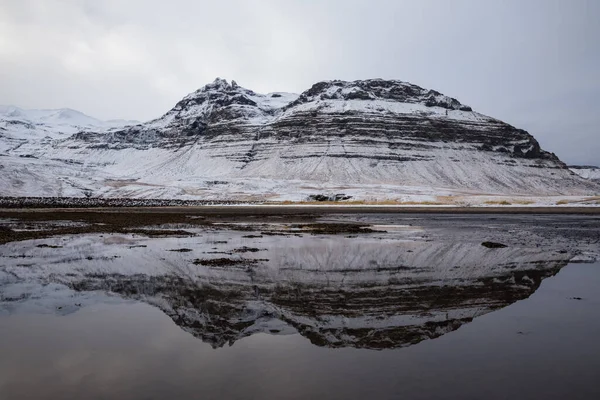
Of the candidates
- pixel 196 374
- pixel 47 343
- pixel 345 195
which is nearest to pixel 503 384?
pixel 196 374

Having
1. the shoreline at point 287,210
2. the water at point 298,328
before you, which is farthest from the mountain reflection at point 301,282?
the shoreline at point 287,210

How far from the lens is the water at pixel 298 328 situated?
675 centimetres

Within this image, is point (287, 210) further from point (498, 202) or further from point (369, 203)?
point (498, 202)

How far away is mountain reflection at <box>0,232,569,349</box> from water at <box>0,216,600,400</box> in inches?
2.9

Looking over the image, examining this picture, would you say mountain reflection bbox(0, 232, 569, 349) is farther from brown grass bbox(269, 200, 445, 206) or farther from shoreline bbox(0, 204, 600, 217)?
brown grass bbox(269, 200, 445, 206)

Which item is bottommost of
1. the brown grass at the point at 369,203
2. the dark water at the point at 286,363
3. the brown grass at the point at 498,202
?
the dark water at the point at 286,363

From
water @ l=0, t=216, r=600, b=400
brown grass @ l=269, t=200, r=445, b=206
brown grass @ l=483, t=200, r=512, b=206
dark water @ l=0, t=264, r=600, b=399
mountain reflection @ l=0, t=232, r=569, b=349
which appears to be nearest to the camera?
dark water @ l=0, t=264, r=600, b=399

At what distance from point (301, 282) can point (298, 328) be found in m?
4.94

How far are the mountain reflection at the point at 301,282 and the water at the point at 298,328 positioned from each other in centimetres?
7

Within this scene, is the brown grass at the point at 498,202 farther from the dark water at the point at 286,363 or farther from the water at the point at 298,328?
the dark water at the point at 286,363

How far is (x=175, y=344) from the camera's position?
28.4ft

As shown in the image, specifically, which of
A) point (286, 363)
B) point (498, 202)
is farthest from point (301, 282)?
point (498, 202)

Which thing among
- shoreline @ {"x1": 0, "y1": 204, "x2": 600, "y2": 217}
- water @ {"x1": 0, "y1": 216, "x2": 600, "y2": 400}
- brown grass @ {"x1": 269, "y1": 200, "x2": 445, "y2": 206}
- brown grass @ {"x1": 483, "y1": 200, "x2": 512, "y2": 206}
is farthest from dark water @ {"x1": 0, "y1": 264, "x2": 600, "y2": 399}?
brown grass @ {"x1": 483, "y1": 200, "x2": 512, "y2": 206}

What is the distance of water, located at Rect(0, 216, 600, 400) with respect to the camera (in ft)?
22.1
